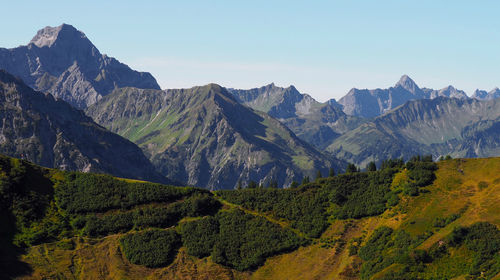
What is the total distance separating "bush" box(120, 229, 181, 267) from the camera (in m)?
166

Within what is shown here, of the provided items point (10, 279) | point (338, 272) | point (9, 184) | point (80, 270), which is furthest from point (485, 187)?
point (9, 184)

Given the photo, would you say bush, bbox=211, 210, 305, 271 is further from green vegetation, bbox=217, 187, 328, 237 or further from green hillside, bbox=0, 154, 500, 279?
green vegetation, bbox=217, 187, 328, 237

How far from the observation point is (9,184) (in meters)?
180

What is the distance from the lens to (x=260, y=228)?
589ft

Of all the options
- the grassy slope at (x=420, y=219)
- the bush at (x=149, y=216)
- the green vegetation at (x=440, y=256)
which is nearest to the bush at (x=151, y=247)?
the bush at (x=149, y=216)

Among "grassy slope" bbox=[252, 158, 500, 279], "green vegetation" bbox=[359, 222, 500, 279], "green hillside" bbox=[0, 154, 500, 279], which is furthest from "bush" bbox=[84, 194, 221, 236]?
"green vegetation" bbox=[359, 222, 500, 279]

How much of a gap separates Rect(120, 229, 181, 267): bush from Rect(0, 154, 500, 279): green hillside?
1.27ft

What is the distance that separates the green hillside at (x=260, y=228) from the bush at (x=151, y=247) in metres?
0.39

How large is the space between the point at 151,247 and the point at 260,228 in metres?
42.4

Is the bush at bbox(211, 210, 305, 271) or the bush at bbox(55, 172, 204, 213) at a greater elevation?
the bush at bbox(55, 172, 204, 213)

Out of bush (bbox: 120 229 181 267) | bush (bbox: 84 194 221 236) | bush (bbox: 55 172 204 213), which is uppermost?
bush (bbox: 55 172 204 213)

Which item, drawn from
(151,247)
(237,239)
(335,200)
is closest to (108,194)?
(151,247)

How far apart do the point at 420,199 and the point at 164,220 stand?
10163 centimetres

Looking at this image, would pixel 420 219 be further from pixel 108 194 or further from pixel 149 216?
pixel 108 194
